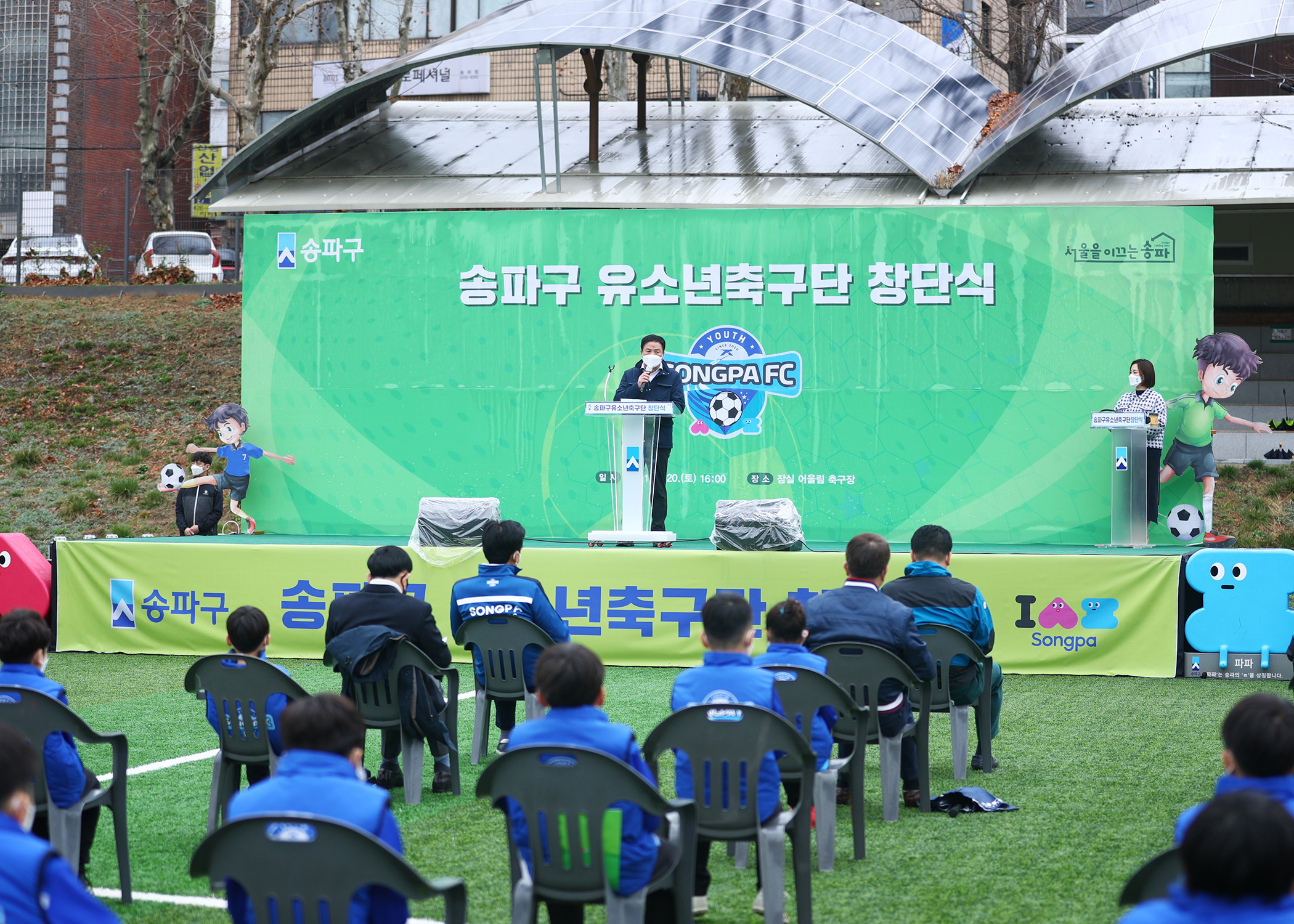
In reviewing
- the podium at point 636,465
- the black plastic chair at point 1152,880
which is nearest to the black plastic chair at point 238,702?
the black plastic chair at point 1152,880

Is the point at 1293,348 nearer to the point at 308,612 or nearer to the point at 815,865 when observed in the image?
the point at 308,612

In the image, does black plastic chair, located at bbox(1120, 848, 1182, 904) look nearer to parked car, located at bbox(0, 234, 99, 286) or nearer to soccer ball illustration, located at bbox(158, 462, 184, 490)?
soccer ball illustration, located at bbox(158, 462, 184, 490)

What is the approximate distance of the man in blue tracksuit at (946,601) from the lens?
5.38m

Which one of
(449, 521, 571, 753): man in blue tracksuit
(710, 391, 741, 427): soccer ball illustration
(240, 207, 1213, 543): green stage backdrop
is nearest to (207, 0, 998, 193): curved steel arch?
(240, 207, 1213, 543): green stage backdrop

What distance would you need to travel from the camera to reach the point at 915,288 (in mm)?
11023

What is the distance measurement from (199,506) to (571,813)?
352 inches

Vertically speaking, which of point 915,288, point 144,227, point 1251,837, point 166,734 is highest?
point 144,227

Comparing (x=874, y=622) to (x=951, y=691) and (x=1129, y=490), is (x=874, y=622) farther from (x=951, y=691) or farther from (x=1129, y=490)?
(x=1129, y=490)

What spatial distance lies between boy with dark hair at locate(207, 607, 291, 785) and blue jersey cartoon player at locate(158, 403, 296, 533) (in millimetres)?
7092

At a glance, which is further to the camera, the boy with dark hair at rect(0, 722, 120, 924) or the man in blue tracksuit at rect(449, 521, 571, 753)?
the man in blue tracksuit at rect(449, 521, 571, 753)

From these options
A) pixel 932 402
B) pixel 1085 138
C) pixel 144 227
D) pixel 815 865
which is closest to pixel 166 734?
pixel 815 865

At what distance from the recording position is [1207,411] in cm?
1014

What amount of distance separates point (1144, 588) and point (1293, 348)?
31.5 ft

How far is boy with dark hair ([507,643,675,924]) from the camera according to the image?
3.07 metres
